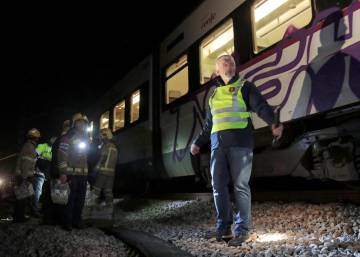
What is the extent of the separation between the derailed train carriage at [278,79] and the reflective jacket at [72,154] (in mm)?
2072

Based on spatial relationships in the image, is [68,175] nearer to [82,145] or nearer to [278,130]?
[82,145]

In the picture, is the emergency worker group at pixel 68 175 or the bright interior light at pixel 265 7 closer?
the bright interior light at pixel 265 7

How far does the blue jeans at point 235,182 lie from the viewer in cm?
339

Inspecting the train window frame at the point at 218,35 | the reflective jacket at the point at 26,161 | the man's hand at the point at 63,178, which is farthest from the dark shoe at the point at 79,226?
the train window frame at the point at 218,35

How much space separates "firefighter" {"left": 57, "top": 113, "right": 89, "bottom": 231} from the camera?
5.06 metres

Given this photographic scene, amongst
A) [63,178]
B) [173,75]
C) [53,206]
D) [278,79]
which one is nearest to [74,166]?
[63,178]

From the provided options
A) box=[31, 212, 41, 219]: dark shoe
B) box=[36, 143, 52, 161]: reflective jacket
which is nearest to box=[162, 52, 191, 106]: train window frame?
box=[36, 143, 52, 161]: reflective jacket

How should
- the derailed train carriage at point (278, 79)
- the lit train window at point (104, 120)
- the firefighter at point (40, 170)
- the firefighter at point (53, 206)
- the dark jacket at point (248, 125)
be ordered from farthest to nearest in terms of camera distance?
the lit train window at point (104, 120) < the firefighter at point (40, 170) < the firefighter at point (53, 206) < the derailed train carriage at point (278, 79) < the dark jacket at point (248, 125)

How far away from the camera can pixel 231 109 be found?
350cm

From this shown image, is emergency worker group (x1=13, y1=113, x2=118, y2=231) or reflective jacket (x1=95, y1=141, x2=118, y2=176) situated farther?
reflective jacket (x1=95, y1=141, x2=118, y2=176)

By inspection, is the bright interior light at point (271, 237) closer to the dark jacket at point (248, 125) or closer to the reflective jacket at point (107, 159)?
the dark jacket at point (248, 125)

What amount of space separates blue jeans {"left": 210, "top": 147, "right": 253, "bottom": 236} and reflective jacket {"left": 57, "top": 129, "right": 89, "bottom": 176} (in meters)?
2.35

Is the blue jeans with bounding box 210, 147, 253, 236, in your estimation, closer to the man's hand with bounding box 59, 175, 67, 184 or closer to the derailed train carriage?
the derailed train carriage

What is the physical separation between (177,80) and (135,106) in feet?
8.04
